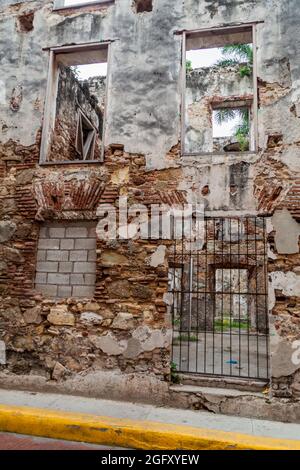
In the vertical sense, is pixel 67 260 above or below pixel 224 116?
below

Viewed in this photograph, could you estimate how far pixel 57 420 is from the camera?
13.8ft

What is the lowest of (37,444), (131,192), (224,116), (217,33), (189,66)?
(37,444)

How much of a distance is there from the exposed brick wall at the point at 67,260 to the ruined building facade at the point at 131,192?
22mm

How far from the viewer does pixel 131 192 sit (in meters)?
5.56

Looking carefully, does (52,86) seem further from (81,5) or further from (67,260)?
(67,260)

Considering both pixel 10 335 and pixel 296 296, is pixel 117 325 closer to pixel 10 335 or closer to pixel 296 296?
pixel 10 335

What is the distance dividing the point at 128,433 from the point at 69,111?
632 centimetres

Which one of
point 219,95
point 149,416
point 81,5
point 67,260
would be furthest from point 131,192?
point 219,95

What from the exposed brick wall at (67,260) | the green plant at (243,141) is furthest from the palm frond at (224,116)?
the exposed brick wall at (67,260)

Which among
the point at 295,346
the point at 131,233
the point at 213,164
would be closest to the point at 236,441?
the point at 295,346

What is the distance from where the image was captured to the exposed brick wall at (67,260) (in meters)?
5.66

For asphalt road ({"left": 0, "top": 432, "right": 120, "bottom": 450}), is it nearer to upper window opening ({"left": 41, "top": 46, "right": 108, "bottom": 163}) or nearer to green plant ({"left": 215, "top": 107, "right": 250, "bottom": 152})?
upper window opening ({"left": 41, "top": 46, "right": 108, "bottom": 163})

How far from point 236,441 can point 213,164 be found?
3.58m

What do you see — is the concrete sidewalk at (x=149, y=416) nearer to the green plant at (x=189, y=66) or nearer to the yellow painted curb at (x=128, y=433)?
the yellow painted curb at (x=128, y=433)
